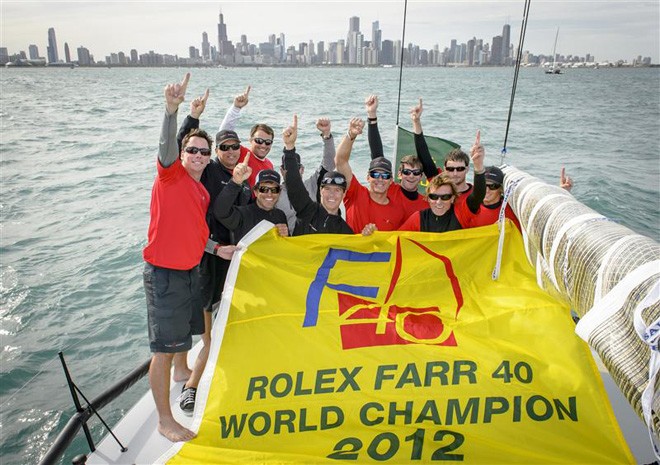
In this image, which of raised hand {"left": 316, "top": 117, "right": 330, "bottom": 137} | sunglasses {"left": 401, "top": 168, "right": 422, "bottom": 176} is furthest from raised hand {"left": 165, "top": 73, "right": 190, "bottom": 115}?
sunglasses {"left": 401, "top": 168, "right": 422, "bottom": 176}

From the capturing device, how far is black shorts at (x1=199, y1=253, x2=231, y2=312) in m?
4.34

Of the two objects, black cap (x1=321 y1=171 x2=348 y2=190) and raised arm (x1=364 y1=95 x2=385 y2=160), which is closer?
black cap (x1=321 y1=171 x2=348 y2=190)

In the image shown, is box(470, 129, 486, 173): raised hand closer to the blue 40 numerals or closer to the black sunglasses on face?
the black sunglasses on face

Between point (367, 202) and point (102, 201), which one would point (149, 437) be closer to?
point (367, 202)

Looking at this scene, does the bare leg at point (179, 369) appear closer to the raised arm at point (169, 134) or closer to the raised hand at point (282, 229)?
the raised hand at point (282, 229)

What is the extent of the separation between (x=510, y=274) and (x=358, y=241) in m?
1.27

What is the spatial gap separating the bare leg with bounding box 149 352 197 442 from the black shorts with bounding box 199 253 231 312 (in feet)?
2.48

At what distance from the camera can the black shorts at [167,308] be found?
3.54 meters

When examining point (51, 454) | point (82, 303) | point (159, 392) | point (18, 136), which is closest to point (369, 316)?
point (159, 392)

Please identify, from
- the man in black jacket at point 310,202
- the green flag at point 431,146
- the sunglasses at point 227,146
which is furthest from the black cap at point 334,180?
the green flag at point 431,146

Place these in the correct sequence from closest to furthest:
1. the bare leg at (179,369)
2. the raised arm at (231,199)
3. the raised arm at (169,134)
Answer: the raised arm at (169,134) < the raised arm at (231,199) < the bare leg at (179,369)

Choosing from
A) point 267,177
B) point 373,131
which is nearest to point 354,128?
point 373,131

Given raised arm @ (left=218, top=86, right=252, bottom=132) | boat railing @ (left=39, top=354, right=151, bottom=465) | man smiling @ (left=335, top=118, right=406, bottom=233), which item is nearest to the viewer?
boat railing @ (left=39, top=354, right=151, bottom=465)

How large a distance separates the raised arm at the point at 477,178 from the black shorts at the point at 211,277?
2.23m
